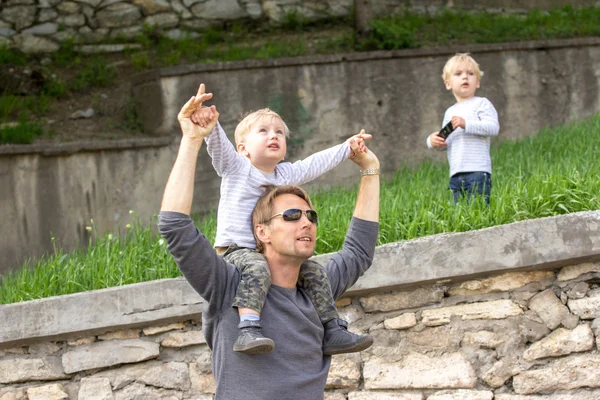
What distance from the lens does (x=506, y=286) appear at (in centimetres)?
450

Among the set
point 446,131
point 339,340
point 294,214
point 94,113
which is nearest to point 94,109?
point 94,113

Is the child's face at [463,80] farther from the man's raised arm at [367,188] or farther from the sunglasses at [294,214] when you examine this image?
the sunglasses at [294,214]

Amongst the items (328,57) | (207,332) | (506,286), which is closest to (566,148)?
(328,57)

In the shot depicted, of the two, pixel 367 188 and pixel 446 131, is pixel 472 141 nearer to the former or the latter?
pixel 446 131

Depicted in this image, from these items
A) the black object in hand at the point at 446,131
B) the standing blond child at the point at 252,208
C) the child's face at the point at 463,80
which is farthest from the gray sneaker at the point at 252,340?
the child's face at the point at 463,80

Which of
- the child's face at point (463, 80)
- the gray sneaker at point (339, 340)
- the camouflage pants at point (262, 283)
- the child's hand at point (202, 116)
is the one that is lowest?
the gray sneaker at point (339, 340)

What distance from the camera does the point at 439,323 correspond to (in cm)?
448

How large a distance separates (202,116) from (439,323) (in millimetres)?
2064

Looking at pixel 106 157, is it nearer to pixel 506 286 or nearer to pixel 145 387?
pixel 145 387

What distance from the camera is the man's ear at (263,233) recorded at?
9.87 ft

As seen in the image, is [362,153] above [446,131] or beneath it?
beneath

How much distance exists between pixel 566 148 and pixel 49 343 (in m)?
4.15

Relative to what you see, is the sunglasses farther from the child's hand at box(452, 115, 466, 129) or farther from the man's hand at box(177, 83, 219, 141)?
the child's hand at box(452, 115, 466, 129)

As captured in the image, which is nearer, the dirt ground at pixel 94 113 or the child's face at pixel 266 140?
the child's face at pixel 266 140
